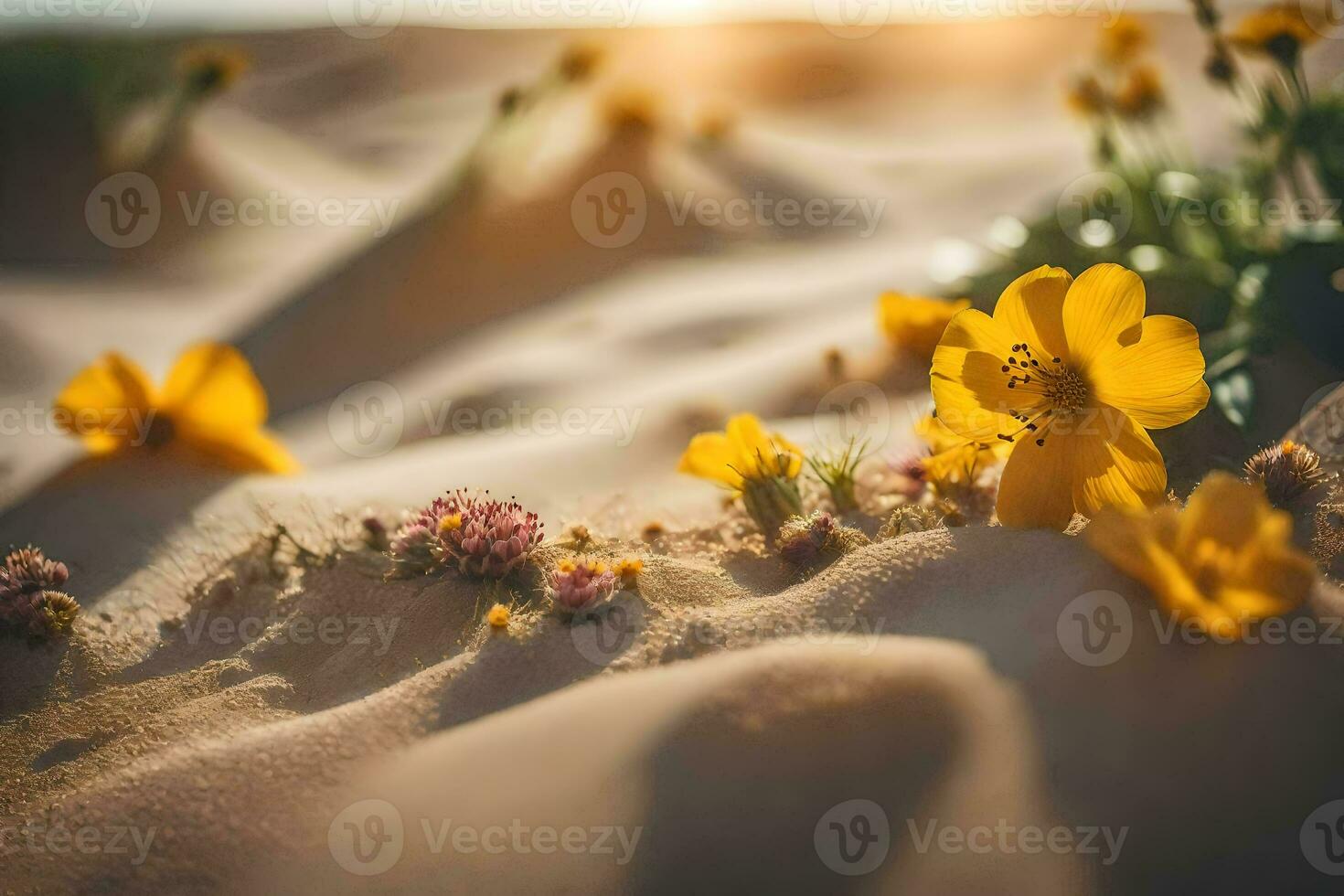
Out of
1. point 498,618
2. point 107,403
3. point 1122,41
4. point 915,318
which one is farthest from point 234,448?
point 1122,41

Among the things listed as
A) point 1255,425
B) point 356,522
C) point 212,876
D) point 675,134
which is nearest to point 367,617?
point 356,522

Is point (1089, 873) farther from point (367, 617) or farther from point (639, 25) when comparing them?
point (639, 25)

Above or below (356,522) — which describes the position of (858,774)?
below

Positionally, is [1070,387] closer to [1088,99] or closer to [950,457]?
[950,457]

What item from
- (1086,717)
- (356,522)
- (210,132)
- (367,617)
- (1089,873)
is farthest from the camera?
(210,132)

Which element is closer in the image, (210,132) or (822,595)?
(822,595)

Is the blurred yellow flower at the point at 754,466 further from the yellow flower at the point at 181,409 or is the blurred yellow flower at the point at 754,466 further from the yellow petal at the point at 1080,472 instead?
the yellow flower at the point at 181,409
